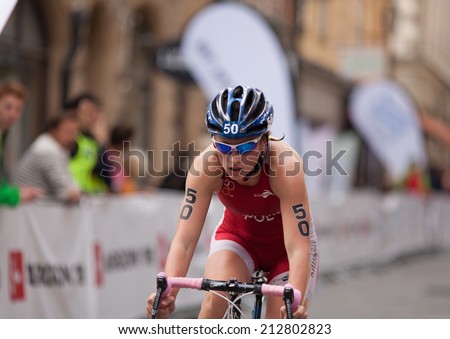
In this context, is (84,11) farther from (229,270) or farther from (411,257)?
(229,270)

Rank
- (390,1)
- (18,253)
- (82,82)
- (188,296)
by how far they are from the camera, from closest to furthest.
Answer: (18,253)
(188,296)
(82,82)
(390,1)

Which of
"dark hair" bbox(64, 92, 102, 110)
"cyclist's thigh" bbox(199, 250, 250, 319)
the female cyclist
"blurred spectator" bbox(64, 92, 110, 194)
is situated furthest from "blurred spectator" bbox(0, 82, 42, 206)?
"cyclist's thigh" bbox(199, 250, 250, 319)

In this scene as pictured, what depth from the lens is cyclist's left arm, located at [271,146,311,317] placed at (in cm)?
506

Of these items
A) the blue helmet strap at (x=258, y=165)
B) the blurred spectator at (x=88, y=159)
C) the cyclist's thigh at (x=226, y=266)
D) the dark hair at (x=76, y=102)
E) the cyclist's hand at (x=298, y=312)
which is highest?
the dark hair at (x=76, y=102)

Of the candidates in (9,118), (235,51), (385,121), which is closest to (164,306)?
(9,118)

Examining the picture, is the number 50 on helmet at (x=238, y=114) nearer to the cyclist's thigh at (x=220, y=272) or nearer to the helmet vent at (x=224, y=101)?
the helmet vent at (x=224, y=101)

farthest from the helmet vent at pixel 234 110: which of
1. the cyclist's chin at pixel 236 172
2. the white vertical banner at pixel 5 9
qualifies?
the white vertical banner at pixel 5 9

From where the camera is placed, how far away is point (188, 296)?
37.9 feet

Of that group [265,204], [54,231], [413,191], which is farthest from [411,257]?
[265,204]

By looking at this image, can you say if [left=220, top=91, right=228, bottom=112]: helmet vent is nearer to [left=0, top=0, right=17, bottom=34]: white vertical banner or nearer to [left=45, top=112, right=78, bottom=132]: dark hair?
[left=0, top=0, right=17, bottom=34]: white vertical banner

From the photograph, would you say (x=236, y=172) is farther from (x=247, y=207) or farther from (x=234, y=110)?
(x=247, y=207)

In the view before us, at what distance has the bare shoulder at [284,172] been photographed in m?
5.13

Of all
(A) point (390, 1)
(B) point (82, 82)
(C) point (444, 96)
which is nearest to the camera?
(B) point (82, 82)

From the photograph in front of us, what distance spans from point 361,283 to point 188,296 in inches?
171
